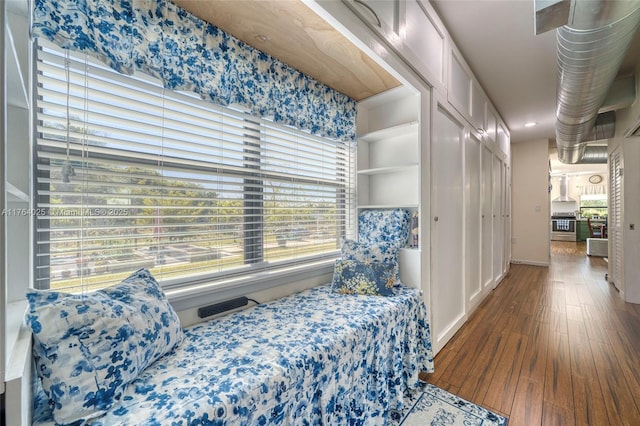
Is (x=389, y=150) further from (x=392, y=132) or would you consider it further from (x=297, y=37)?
(x=297, y=37)

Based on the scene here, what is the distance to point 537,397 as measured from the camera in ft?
5.41

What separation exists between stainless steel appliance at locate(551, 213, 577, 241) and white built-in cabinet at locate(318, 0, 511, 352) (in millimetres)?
9286

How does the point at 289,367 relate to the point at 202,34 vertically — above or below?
below

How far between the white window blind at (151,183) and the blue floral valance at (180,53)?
0.09 m

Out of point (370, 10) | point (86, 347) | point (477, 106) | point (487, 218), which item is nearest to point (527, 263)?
point (487, 218)

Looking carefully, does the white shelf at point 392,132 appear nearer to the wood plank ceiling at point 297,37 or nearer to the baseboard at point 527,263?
the wood plank ceiling at point 297,37

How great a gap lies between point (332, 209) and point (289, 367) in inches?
54.7

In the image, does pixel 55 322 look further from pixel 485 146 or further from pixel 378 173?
pixel 485 146

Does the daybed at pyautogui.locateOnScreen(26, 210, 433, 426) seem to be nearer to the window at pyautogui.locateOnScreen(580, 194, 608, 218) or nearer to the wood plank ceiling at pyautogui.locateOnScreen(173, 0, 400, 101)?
the wood plank ceiling at pyautogui.locateOnScreen(173, 0, 400, 101)

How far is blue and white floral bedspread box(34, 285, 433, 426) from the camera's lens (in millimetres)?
785

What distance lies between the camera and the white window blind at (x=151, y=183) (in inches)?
39.2

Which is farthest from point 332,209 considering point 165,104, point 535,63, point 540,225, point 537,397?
point 540,225

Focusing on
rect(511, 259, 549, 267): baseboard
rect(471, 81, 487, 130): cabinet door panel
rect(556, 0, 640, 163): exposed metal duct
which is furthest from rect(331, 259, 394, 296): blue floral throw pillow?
rect(511, 259, 549, 267): baseboard

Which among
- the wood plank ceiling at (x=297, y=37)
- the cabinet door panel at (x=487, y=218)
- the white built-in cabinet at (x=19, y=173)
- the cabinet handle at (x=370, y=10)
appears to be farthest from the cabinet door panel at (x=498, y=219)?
the white built-in cabinet at (x=19, y=173)
